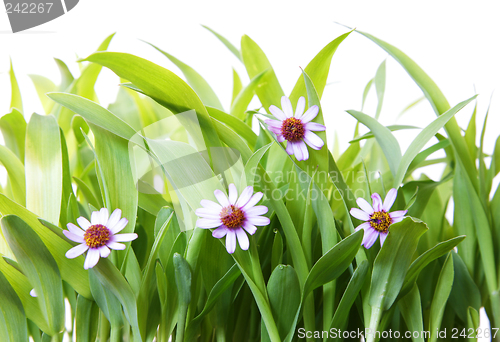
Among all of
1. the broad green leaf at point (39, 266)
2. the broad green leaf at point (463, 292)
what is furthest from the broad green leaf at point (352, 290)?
the broad green leaf at point (39, 266)

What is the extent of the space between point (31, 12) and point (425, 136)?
0.93 metres

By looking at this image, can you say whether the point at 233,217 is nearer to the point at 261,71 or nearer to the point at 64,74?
the point at 261,71

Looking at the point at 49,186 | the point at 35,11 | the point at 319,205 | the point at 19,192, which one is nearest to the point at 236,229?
the point at 319,205

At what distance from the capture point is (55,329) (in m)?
0.42

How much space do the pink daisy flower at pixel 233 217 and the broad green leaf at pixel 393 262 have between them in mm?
133

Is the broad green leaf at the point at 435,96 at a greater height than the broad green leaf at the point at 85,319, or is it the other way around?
the broad green leaf at the point at 435,96

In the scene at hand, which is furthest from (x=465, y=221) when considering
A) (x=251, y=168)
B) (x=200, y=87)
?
(x=200, y=87)

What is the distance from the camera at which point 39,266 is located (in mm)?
395

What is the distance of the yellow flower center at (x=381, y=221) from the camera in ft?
1.22

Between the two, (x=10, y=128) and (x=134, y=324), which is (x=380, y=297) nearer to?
(x=134, y=324)

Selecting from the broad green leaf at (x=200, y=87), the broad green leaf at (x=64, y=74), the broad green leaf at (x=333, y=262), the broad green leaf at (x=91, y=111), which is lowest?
the broad green leaf at (x=333, y=262)

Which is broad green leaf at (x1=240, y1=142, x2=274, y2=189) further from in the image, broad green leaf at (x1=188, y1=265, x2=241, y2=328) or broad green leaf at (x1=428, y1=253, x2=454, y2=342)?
broad green leaf at (x1=428, y1=253, x2=454, y2=342)

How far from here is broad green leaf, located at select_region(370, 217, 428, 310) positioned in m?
0.35

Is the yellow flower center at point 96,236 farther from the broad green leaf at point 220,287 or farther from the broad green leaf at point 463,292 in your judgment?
the broad green leaf at point 463,292
